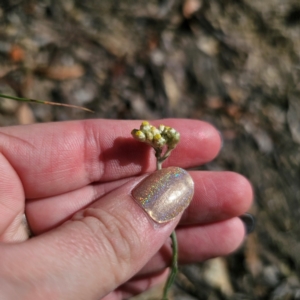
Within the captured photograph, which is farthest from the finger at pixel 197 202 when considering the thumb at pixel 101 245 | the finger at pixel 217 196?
the thumb at pixel 101 245

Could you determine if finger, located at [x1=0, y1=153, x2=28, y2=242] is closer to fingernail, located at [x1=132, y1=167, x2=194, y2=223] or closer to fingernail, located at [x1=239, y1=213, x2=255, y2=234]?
A: fingernail, located at [x1=132, y1=167, x2=194, y2=223]

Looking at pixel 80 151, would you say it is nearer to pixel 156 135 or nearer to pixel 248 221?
pixel 156 135

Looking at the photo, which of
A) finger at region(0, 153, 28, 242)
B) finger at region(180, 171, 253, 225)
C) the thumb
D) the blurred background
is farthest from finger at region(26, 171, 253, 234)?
the blurred background

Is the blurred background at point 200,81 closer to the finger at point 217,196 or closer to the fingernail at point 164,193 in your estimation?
the finger at point 217,196

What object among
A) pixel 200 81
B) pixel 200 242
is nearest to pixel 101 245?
pixel 200 242

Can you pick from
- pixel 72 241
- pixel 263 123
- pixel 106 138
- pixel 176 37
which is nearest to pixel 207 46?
pixel 176 37

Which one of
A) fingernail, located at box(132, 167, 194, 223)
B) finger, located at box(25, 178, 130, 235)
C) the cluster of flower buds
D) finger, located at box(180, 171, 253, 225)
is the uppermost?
the cluster of flower buds
